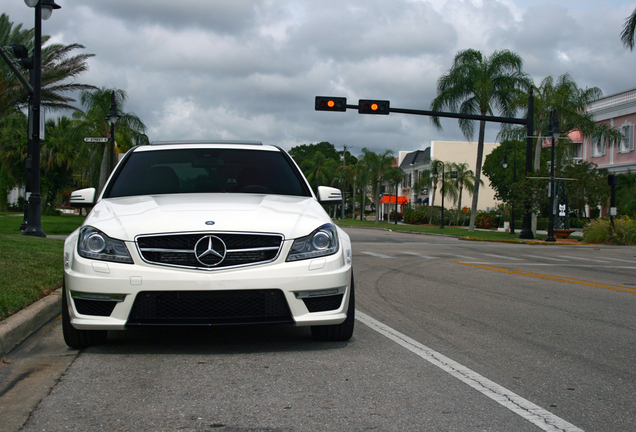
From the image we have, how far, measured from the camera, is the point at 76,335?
532cm

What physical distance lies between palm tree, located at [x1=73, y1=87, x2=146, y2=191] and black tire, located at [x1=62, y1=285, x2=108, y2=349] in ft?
120

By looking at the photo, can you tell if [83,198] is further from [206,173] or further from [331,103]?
[331,103]

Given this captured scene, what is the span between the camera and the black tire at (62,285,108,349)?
5242 mm

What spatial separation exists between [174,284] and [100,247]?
0.65 metres

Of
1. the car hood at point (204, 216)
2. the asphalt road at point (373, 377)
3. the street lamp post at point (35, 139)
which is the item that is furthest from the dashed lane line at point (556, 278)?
the street lamp post at point (35, 139)

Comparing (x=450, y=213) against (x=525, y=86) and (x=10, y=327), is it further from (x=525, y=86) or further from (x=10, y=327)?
(x=10, y=327)

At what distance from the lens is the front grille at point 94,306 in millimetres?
4965

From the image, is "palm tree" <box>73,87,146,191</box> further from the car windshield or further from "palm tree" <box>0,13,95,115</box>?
the car windshield

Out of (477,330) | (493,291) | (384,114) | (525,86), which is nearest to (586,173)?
(525,86)

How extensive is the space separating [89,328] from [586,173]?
32996mm

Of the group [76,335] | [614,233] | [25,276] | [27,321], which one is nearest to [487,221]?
[614,233]

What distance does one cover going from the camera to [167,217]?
202 inches

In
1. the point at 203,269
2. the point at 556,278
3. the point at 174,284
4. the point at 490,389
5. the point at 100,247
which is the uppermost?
the point at 100,247

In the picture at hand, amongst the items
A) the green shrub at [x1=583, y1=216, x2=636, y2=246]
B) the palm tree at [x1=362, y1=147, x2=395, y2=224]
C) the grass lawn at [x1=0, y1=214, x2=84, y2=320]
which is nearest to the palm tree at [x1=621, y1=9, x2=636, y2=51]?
the green shrub at [x1=583, y1=216, x2=636, y2=246]
